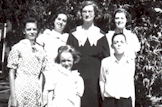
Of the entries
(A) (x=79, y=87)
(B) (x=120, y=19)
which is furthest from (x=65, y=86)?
(B) (x=120, y=19)

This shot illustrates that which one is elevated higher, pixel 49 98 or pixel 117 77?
pixel 117 77

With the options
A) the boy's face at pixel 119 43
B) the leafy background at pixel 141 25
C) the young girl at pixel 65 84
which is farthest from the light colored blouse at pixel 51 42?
the leafy background at pixel 141 25

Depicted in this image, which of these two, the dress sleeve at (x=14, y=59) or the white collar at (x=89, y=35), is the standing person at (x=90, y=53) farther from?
the dress sleeve at (x=14, y=59)

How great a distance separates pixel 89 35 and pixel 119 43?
53 cm

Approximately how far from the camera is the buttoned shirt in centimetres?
403

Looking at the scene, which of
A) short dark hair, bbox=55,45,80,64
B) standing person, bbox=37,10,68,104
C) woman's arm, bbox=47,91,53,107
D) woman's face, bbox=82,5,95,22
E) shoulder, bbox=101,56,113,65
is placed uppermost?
woman's face, bbox=82,5,95,22

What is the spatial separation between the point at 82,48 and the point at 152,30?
6.30ft

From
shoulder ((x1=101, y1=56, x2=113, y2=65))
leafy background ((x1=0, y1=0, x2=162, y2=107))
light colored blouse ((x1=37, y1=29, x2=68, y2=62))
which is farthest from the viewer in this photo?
leafy background ((x1=0, y1=0, x2=162, y2=107))

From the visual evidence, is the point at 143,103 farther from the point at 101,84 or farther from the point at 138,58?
the point at 101,84

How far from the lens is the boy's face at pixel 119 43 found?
4.02 meters

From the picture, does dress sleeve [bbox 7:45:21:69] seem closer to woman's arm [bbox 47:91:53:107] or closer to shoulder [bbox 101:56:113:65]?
woman's arm [bbox 47:91:53:107]

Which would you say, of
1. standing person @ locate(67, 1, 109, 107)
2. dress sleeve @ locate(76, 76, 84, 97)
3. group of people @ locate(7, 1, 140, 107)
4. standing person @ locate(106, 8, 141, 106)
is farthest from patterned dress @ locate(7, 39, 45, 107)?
standing person @ locate(106, 8, 141, 106)

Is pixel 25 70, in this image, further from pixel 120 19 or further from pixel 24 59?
pixel 120 19

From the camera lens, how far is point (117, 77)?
4043mm
